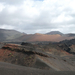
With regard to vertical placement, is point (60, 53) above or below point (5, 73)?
below

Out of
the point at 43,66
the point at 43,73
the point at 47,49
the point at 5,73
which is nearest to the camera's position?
the point at 5,73

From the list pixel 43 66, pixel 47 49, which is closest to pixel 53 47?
pixel 47 49

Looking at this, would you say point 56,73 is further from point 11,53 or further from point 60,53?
point 60,53

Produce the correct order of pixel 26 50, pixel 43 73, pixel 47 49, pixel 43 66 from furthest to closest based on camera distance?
pixel 47 49 → pixel 26 50 → pixel 43 66 → pixel 43 73

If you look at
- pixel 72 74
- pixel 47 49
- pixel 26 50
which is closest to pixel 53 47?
pixel 47 49

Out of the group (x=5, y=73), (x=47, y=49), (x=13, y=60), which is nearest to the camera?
(x=5, y=73)

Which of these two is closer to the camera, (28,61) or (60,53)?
(28,61)

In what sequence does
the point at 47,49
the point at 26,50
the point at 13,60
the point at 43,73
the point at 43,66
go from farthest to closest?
the point at 47,49 < the point at 26,50 < the point at 13,60 < the point at 43,66 < the point at 43,73

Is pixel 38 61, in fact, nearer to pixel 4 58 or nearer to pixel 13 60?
pixel 13 60

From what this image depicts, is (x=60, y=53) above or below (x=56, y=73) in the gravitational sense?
below
